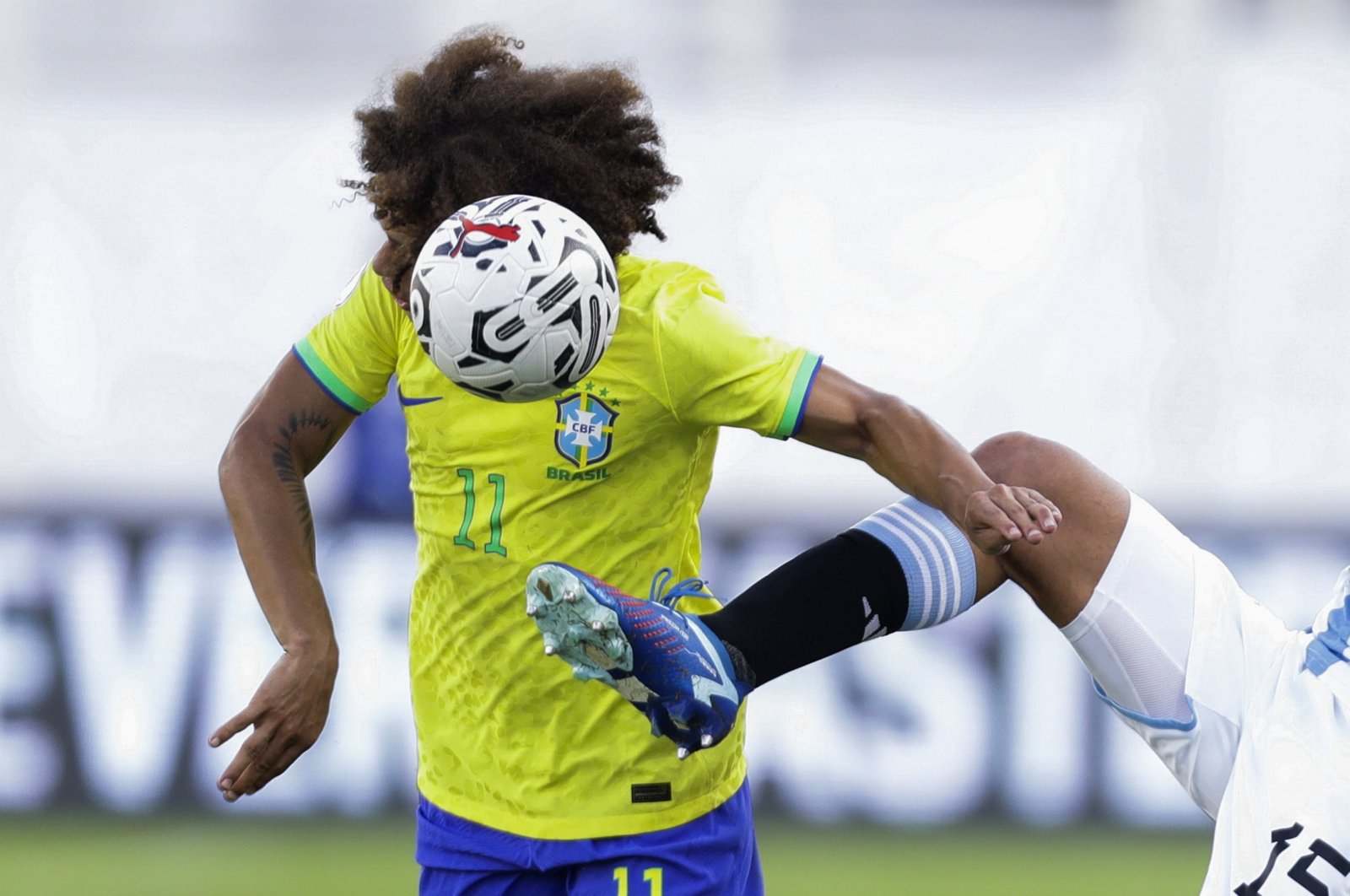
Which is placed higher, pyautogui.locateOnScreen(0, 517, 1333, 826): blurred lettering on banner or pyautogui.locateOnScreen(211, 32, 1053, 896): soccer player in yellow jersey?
pyautogui.locateOnScreen(211, 32, 1053, 896): soccer player in yellow jersey

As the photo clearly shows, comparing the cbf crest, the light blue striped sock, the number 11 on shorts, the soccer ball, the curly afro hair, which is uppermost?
the curly afro hair

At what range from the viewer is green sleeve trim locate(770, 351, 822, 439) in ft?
7.45

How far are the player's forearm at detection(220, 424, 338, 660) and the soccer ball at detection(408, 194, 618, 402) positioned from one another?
1.79 ft

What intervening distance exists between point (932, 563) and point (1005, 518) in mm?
319

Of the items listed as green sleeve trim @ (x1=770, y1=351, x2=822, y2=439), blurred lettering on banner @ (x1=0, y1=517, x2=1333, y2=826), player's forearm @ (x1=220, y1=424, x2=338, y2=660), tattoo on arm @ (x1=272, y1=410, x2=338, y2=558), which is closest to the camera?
green sleeve trim @ (x1=770, y1=351, x2=822, y2=439)

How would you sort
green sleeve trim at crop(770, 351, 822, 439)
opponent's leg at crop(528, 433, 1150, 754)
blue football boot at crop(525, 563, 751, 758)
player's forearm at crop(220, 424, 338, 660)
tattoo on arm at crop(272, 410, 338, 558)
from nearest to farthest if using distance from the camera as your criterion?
1. blue football boot at crop(525, 563, 751, 758)
2. opponent's leg at crop(528, 433, 1150, 754)
3. green sleeve trim at crop(770, 351, 822, 439)
4. player's forearm at crop(220, 424, 338, 660)
5. tattoo on arm at crop(272, 410, 338, 558)

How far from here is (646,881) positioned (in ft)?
8.05

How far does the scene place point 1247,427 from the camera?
17.6 feet

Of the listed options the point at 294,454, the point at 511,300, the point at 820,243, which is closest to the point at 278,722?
the point at 294,454

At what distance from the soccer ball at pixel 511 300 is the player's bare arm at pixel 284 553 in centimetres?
52

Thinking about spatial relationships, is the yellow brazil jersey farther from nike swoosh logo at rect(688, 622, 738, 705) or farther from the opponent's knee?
the opponent's knee

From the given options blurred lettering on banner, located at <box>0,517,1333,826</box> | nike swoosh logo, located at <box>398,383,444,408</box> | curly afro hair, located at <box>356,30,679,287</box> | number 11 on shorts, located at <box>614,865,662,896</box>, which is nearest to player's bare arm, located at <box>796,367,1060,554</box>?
curly afro hair, located at <box>356,30,679,287</box>

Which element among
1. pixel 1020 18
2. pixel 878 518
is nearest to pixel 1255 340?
pixel 1020 18

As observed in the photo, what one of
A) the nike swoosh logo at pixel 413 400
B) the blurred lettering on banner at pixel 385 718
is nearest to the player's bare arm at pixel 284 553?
the nike swoosh logo at pixel 413 400
